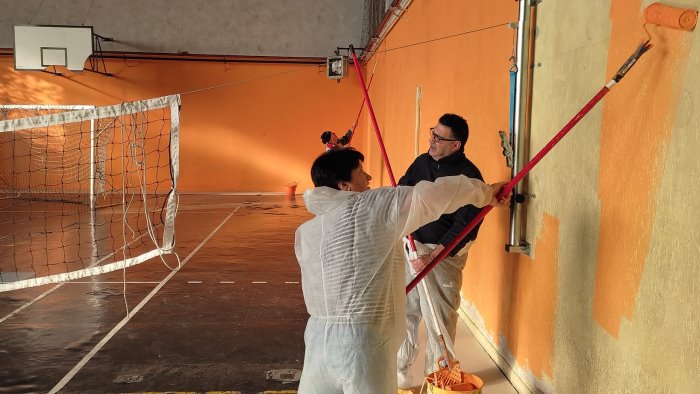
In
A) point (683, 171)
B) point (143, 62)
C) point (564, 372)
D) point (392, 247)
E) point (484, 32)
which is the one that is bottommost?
point (564, 372)

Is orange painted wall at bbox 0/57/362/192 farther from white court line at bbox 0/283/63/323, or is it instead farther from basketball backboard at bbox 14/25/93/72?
white court line at bbox 0/283/63/323

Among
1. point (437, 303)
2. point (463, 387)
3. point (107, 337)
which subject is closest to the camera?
point (463, 387)

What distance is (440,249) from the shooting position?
9.43ft

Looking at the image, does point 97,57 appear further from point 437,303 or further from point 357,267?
point 357,267

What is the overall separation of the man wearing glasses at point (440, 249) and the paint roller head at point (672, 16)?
126 centimetres

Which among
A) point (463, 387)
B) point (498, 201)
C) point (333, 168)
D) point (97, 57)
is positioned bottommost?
point (463, 387)

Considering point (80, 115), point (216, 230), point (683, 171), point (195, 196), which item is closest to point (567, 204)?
point (683, 171)

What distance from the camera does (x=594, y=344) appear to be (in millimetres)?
2305

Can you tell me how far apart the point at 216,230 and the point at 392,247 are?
730 cm

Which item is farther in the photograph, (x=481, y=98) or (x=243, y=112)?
(x=243, y=112)

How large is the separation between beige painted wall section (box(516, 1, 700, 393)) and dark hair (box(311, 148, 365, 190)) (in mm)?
964

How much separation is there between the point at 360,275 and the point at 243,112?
12.7m

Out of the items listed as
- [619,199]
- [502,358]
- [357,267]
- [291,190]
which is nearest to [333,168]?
[357,267]

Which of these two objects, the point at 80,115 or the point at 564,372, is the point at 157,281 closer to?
the point at 80,115
